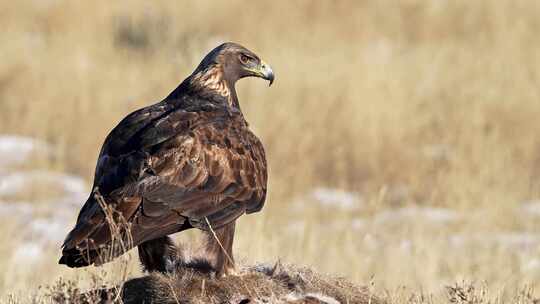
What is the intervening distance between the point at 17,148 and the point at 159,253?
7.72 metres

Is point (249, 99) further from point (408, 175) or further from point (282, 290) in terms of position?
point (282, 290)

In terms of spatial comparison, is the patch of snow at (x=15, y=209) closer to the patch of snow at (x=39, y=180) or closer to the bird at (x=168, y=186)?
the patch of snow at (x=39, y=180)

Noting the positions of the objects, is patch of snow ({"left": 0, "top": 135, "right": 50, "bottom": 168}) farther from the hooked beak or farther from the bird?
the bird


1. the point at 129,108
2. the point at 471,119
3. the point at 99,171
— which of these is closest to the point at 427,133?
the point at 471,119

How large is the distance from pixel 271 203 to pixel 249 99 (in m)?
2.03

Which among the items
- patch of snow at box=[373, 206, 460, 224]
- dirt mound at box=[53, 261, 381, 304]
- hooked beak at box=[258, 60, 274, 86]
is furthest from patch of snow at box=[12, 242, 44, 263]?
dirt mound at box=[53, 261, 381, 304]

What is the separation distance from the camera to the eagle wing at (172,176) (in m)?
5.57

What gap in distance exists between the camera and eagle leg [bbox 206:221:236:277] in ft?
18.8

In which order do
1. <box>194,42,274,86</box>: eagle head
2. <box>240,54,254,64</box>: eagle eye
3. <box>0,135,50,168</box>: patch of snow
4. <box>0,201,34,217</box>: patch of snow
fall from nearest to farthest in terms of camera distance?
<box>194,42,274,86</box>: eagle head → <box>240,54,254,64</box>: eagle eye → <box>0,201,34,217</box>: patch of snow → <box>0,135,50,168</box>: patch of snow

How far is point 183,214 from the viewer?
571cm

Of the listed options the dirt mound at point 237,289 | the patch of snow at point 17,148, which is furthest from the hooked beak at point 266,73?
the patch of snow at point 17,148

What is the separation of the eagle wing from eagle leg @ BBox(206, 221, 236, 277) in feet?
0.24

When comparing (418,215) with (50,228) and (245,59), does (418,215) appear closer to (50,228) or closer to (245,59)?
(50,228)

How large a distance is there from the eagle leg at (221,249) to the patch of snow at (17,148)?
24.3ft
